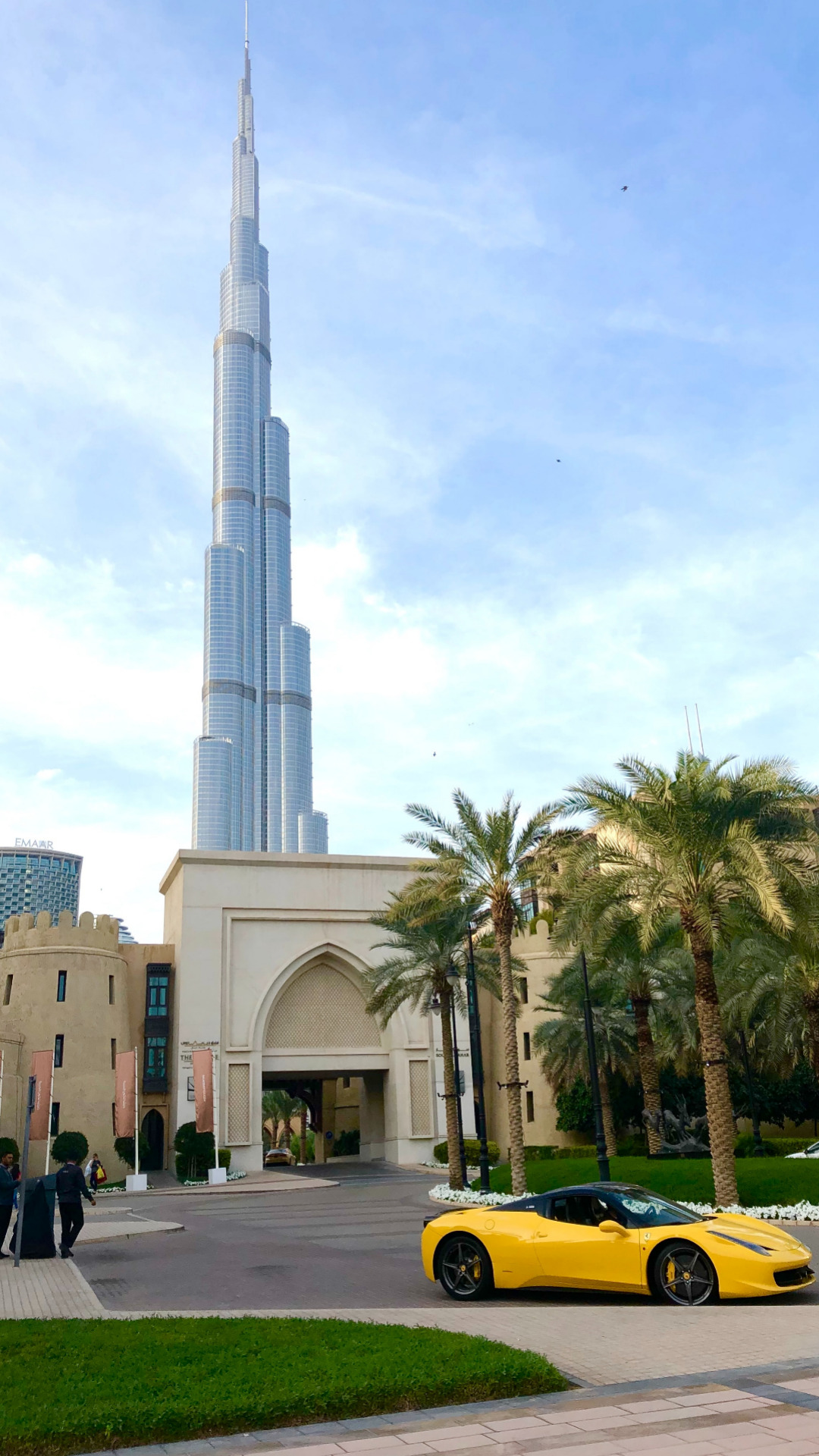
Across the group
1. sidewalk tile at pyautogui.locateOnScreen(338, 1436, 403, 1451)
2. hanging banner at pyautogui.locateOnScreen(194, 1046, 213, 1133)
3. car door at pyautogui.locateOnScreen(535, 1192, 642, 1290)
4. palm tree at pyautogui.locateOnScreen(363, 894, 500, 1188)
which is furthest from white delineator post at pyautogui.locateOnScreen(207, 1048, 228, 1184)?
sidewalk tile at pyautogui.locateOnScreen(338, 1436, 403, 1451)

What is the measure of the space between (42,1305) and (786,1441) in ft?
28.3

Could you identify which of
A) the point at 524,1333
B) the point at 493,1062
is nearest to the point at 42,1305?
the point at 524,1333

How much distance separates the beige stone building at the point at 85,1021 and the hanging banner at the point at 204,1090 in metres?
4.37

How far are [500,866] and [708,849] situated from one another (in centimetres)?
614

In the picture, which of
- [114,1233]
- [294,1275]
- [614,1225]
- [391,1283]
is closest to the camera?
[614,1225]

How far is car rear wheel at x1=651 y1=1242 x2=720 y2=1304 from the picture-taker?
34.9 feet

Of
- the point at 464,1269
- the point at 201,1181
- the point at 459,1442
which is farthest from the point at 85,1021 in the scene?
the point at 459,1442

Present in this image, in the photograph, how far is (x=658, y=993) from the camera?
43.8 metres

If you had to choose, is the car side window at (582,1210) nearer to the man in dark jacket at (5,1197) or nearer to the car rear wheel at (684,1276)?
the car rear wheel at (684,1276)

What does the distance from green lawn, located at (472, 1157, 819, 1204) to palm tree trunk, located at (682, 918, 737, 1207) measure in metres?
1.38

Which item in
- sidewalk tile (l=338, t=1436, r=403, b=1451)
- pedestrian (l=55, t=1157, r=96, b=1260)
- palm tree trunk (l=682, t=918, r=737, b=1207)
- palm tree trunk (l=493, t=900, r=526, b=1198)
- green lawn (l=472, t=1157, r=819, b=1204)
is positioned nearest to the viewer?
sidewalk tile (l=338, t=1436, r=403, b=1451)

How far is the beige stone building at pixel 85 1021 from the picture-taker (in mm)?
45062

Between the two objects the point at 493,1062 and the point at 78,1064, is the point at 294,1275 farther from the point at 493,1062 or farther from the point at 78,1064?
the point at 493,1062

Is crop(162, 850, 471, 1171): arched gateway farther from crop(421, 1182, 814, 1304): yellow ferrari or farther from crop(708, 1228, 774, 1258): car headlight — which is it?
crop(708, 1228, 774, 1258): car headlight
